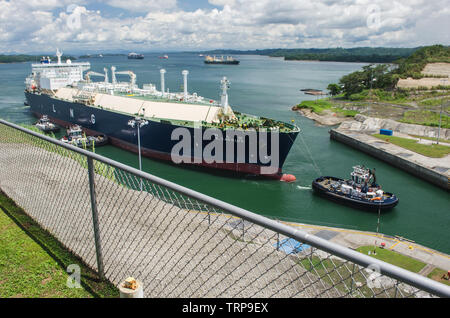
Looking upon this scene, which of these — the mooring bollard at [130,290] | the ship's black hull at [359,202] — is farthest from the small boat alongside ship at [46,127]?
the mooring bollard at [130,290]

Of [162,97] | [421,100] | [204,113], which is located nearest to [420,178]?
[204,113]

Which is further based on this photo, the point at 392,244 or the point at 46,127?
the point at 46,127

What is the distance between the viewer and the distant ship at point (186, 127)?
67.5ft

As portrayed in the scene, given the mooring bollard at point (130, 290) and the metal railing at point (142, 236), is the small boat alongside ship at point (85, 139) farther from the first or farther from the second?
the mooring bollard at point (130, 290)

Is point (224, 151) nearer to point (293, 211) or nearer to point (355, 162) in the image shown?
point (293, 211)

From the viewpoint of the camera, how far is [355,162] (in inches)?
1011

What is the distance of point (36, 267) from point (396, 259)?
11.1 meters

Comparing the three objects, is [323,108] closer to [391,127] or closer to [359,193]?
[391,127]

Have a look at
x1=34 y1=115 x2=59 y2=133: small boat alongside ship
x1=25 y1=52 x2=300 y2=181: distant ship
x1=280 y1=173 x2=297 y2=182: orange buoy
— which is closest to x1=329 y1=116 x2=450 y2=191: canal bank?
x1=280 y1=173 x2=297 y2=182: orange buoy

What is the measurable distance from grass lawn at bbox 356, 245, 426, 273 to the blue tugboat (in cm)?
479

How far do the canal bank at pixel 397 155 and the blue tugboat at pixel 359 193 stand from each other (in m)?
5.49

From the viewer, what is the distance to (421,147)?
26.8m

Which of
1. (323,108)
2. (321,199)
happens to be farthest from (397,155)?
(323,108)

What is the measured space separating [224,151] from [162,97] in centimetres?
1063
